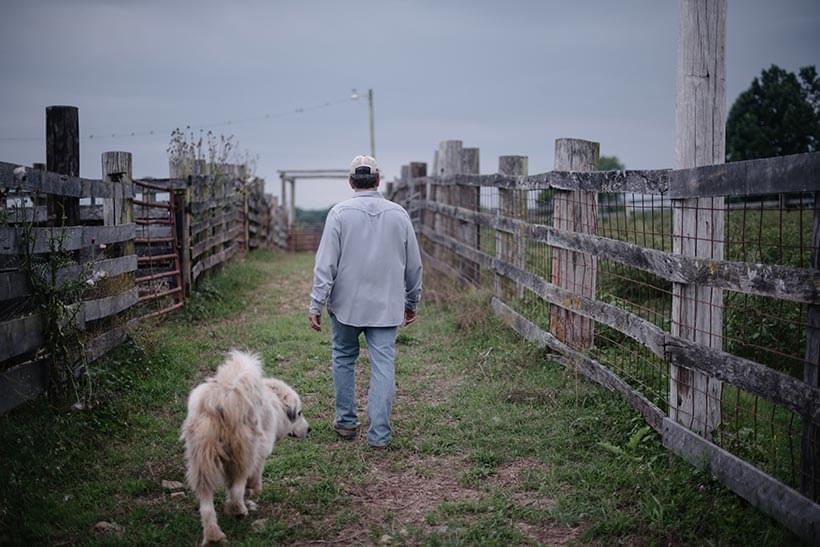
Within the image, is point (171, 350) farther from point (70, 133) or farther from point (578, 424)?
point (578, 424)

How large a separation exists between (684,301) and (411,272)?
7.02 feet

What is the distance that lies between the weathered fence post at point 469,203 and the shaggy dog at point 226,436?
22.4 feet

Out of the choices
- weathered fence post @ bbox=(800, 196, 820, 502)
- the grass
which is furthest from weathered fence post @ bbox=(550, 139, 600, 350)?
weathered fence post @ bbox=(800, 196, 820, 502)

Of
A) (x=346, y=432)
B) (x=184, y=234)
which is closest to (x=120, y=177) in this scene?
(x=184, y=234)

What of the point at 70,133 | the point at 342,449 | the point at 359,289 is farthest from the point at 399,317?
the point at 70,133

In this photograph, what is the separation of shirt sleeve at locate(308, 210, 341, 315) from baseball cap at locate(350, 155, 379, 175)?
1.29ft

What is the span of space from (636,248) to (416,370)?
323 centimetres

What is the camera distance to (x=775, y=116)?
37938 millimetres

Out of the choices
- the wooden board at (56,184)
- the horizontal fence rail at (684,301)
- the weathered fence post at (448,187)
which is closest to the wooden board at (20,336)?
the wooden board at (56,184)

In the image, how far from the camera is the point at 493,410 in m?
6.27

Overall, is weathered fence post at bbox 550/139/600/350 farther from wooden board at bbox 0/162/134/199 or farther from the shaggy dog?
wooden board at bbox 0/162/134/199

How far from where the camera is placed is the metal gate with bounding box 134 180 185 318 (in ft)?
31.1

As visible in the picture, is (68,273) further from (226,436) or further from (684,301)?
(684,301)

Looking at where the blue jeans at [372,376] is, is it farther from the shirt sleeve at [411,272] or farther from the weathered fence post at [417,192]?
the weathered fence post at [417,192]
